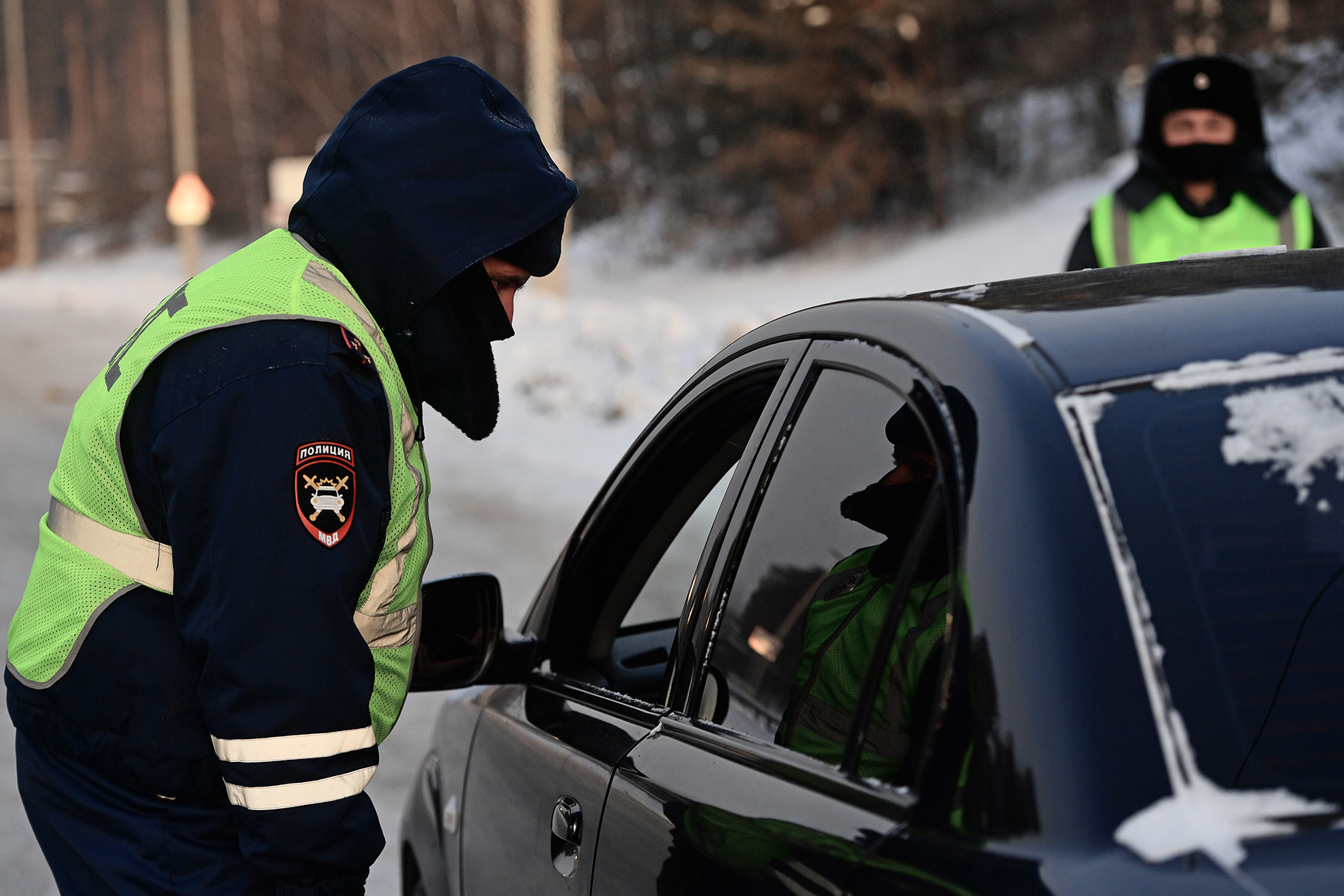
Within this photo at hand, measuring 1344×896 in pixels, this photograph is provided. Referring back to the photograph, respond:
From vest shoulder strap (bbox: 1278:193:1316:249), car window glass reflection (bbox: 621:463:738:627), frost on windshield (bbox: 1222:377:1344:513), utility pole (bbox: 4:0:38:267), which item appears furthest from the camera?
utility pole (bbox: 4:0:38:267)

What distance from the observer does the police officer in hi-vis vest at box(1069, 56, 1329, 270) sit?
4914mm

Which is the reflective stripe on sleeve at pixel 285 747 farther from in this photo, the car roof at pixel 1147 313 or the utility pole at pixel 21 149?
the utility pole at pixel 21 149

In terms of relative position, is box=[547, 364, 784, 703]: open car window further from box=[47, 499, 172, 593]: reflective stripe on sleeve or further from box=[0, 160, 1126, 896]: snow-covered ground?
box=[47, 499, 172, 593]: reflective stripe on sleeve

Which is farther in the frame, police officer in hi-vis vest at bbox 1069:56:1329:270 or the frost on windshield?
police officer in hi-vis vest at bbox 1069:56:1329:270

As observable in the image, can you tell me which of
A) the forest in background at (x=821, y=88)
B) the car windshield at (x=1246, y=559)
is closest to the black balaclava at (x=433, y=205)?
the car windshield at (x=1246, y=559)

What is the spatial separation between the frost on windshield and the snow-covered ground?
0.75 metres

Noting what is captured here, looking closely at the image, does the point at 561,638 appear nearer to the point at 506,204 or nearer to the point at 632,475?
the point at 632,475

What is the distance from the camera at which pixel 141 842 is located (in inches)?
80.0

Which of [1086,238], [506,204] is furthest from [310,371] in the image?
[1086,238]

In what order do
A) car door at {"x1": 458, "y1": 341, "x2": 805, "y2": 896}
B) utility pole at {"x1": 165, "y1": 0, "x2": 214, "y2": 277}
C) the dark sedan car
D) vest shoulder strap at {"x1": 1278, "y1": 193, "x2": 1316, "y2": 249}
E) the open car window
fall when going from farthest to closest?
utility pole at {"x1": 165, "y1": 0, "x2": 214, "y2": 277} < vest shoulder strap at {"x1": 1278, "y1": 193, "x2": 1316, "y2": 249} < the open car window < car door at {"x1": 458, "y1": 341, "x2": 805, "y2": 896} < the dark sedan car

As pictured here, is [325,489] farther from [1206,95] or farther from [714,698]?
[1206,95]

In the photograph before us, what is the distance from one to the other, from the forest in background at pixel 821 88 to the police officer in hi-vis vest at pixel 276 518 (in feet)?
63.9

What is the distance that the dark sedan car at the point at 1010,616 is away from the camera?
125cm

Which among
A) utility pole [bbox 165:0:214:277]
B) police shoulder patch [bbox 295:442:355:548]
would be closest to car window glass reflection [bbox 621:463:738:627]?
police shoulder patch [bbox 295:442:355:548]
